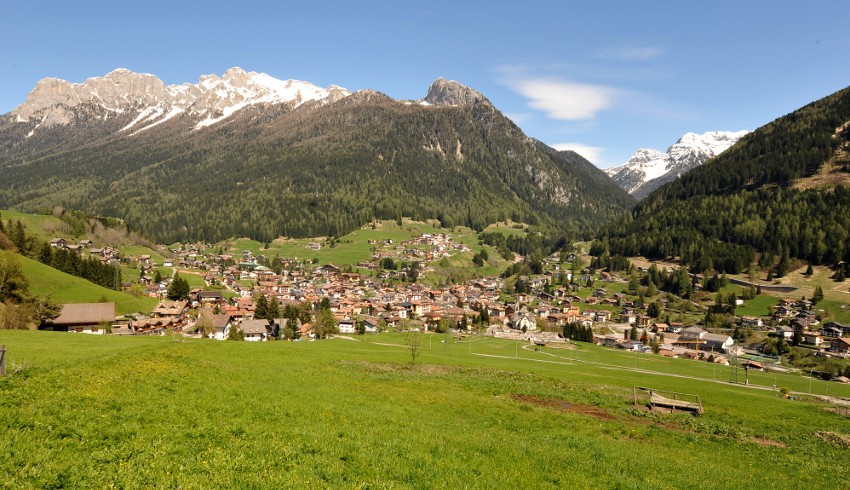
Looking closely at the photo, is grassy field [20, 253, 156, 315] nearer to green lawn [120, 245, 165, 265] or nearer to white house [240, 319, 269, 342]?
white house [240, 319, 269, 342]

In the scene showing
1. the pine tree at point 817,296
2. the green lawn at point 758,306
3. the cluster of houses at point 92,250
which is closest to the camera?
the pine tree at point 817,296

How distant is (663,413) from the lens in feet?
102

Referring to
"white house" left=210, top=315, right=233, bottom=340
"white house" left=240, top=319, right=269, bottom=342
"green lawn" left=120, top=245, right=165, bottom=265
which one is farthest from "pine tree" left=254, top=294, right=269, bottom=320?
"green lawn" left=120, top=245, right=165, bottom=265

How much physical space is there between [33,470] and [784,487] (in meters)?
23.4

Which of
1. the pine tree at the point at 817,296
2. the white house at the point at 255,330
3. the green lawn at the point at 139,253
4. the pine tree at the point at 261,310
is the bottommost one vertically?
the white house at the point at 255,330

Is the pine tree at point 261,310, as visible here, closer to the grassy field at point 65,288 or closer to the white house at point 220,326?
the white house at point 220,326

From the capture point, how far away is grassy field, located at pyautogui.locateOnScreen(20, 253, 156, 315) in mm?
86312

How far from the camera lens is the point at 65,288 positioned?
296ft

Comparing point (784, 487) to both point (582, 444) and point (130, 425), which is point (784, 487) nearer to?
point (582, 444)

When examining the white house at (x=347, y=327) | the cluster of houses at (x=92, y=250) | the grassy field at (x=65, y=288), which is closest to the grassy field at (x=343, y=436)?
the grassy field at (x=65, y=288)

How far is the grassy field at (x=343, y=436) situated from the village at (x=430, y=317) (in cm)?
6615

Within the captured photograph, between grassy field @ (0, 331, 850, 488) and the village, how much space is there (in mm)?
66145

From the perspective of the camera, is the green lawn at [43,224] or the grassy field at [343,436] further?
the green lawn at [43,224]

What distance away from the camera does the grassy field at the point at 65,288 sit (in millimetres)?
86312
